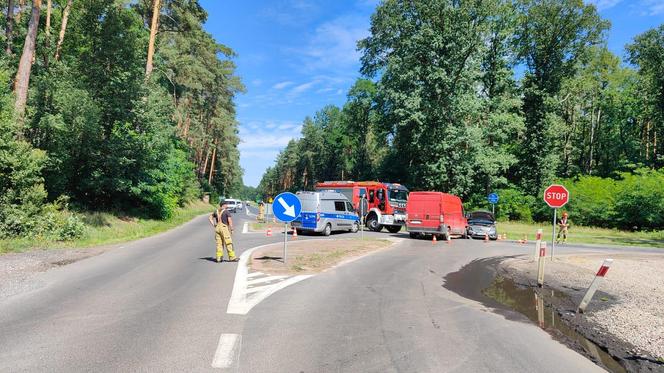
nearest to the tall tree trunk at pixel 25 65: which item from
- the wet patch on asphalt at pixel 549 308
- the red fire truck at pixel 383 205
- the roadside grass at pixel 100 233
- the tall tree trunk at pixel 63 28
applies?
the roadside grass at pixel 100 233

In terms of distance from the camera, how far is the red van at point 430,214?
966 inches

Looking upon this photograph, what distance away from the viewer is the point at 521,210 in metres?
44.6

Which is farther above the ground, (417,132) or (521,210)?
(417,132)

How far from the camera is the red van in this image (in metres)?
24.5

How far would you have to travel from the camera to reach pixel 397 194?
30.4 m

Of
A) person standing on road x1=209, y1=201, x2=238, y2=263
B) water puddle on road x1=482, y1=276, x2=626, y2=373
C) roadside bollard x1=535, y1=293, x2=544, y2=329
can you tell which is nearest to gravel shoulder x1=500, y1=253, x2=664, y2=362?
water puddle on road x1=482, y1=276, x2=626, y2=373

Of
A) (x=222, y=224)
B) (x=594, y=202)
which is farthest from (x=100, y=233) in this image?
(x=594, y=202)

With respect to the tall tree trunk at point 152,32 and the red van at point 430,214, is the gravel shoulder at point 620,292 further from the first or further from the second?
the tall tree trunk at point 152,32

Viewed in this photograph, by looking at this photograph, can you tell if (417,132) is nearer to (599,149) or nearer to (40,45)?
(40,45)

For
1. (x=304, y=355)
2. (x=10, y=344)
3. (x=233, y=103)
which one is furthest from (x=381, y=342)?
(x=233, y=103)

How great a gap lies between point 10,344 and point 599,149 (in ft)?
224

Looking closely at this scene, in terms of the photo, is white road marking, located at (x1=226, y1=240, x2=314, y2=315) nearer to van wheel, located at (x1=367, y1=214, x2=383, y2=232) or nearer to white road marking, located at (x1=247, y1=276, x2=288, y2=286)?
white road marking, located at (x1=247, y1=276, x2=288, y2=286)

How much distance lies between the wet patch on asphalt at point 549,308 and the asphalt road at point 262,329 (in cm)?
33

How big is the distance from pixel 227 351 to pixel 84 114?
70.3ft
